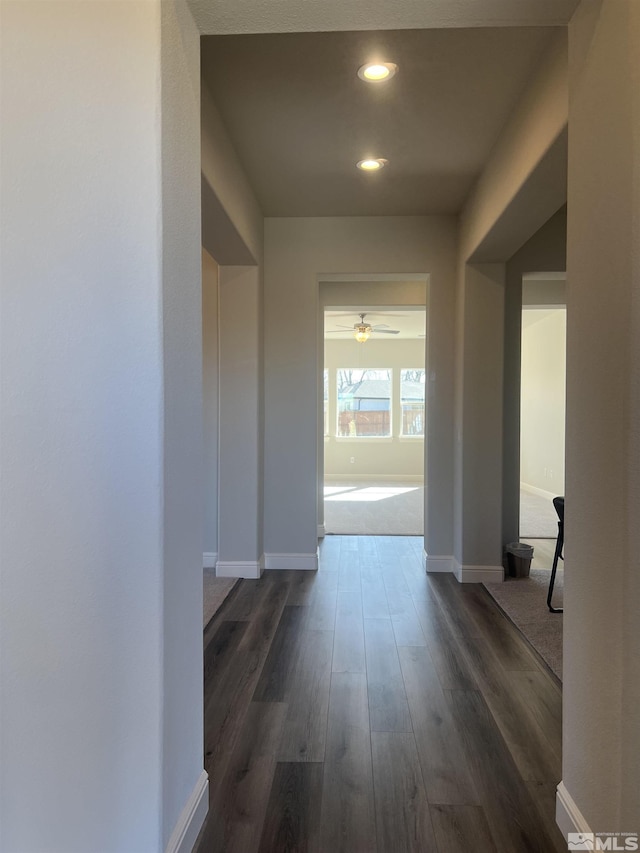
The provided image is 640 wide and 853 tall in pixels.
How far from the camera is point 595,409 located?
134cm

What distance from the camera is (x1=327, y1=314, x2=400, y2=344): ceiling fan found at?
23.8 ft

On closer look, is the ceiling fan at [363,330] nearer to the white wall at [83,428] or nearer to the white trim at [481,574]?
the white trim at [481,574]

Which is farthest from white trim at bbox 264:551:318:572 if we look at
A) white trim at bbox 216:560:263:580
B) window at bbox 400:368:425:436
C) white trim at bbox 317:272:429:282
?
window at bbox 400:368:425:436

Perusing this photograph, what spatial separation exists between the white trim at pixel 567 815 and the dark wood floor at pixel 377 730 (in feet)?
0.17

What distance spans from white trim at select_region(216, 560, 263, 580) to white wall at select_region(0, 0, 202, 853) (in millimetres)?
2634

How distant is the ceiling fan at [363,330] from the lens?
726 cm

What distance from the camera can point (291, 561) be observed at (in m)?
4.09

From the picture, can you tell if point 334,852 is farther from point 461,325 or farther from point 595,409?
point 461,325

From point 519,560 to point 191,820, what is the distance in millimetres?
3080

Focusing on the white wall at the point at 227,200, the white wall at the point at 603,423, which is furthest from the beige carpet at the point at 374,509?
the white wall at the point at 603,423

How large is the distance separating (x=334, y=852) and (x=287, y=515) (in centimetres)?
273

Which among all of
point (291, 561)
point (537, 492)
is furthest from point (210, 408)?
point (537, 492)

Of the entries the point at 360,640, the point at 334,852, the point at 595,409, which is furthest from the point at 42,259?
the point at 360,640

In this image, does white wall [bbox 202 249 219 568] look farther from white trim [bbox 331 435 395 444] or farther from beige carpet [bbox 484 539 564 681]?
white trim [bbox 331 435 395 444]
